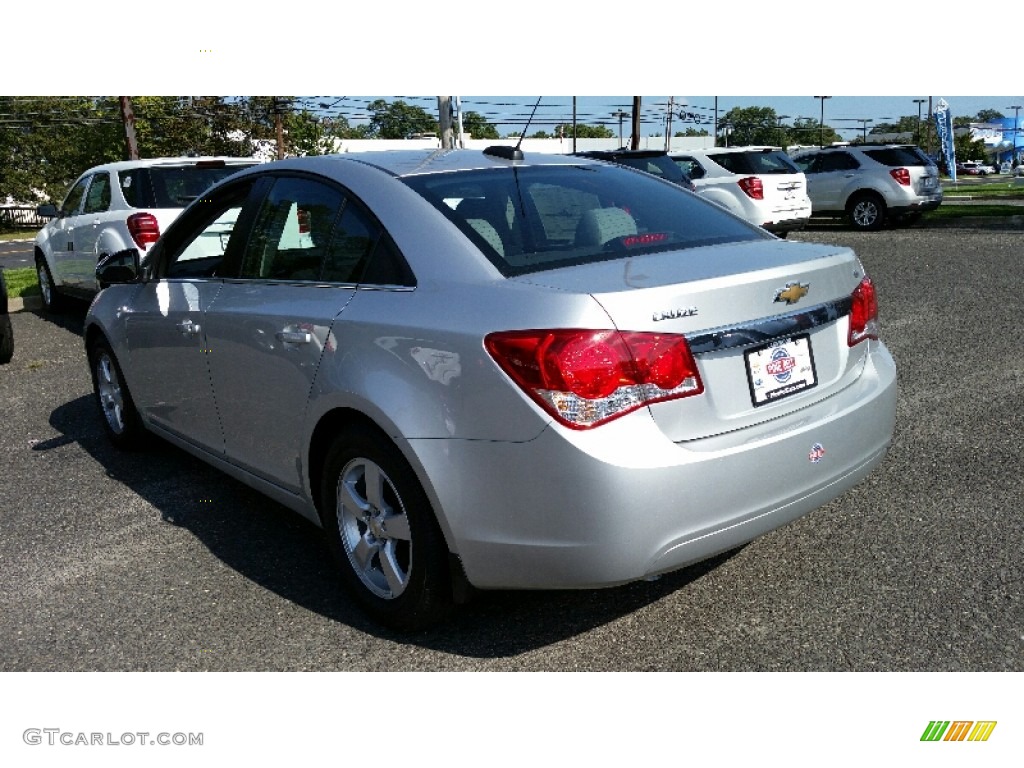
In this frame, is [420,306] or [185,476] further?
[185,476]

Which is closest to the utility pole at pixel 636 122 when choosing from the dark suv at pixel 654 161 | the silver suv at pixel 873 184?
the silver suv at pixel 873 184

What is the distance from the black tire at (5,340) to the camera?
8.20m

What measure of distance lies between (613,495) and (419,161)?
176cm

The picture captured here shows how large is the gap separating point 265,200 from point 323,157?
0.36m

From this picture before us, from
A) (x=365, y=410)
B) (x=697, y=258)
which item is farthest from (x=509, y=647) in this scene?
(x=697, y=258)

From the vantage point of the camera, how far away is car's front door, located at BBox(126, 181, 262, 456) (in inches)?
167

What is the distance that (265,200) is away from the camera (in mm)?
4020

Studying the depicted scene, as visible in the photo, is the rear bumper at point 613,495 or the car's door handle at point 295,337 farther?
the car's door handle at point 295,337

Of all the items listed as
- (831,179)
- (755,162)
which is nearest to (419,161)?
(755,162)

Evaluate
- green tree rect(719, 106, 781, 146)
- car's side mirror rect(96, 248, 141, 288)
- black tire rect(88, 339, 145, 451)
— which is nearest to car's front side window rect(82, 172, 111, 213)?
black tire rect(88, 339, 145, 451)

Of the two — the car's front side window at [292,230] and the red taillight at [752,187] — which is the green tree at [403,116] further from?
the car's front side window at [292,230]

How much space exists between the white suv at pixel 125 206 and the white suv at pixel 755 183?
29.0 feet

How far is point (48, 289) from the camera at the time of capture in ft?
37.1
